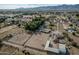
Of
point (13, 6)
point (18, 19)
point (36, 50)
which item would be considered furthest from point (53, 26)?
point (13, 6)

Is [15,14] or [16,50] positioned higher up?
[15,14]

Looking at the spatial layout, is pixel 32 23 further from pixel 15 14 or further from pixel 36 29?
pixel 15 14

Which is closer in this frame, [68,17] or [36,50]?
[36,50]
